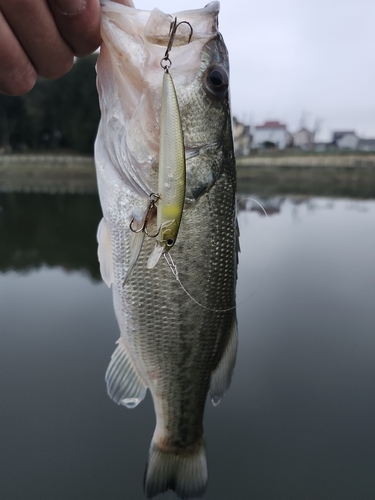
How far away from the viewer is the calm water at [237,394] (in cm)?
318

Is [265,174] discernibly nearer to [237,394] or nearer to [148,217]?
[237,394]

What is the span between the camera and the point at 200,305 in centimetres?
119

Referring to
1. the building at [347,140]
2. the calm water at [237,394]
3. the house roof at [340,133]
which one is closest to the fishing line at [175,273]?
the calm water at [237,394]

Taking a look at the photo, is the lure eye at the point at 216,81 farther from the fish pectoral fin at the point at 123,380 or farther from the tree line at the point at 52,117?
the tree line at the point at 52,117

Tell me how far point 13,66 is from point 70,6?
20 centimetres

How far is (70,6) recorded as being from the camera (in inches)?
32.4

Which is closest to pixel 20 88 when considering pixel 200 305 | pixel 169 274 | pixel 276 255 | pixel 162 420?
pixel 169 274

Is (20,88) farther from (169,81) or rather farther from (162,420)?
(162,420)

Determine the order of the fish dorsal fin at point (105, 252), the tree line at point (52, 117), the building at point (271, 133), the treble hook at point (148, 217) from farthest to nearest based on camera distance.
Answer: the building at point (271, 133)
the tree line at point (52, 117)
the fish dorsal fin at point (105, 252)
the treble hook at point (148, 217)

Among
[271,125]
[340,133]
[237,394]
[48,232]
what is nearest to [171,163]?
[237,394]

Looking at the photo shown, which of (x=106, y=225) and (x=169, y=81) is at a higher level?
(x=169, y=81)

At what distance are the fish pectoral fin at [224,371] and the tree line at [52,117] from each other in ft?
68.6

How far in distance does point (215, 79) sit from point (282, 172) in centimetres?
2011

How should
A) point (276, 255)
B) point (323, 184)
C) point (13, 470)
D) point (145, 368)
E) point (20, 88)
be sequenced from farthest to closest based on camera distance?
point (323, 184), point (276, 255), point (13, 470), point (145, 368), point (20, 88)
